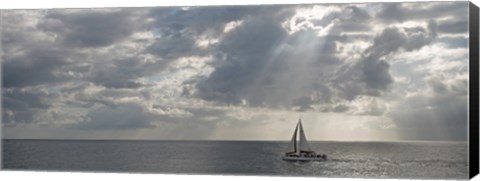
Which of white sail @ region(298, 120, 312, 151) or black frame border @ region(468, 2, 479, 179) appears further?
Answer: white sail @ region(298, 120, 312, 151)

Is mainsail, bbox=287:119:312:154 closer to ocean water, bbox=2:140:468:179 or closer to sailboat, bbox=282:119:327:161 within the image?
sailboat, bbox=282:119:327:161

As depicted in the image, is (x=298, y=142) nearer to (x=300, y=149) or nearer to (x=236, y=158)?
(x=300, y=149)

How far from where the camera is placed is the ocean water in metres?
20.4

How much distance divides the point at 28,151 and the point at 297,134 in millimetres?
5815

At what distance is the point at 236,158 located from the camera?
22.3 meters

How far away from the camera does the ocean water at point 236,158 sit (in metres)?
20.4

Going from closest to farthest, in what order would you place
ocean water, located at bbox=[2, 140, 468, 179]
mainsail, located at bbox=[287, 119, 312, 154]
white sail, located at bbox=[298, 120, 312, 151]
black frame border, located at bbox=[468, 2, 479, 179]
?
black frame border, located at bbox=[468, 2, 479, 179]
ocean water, located at bbox=[2, 140, 468, 179]
white sail, located at bbox=[298, 120, 312, 151]
mainsail, located at bbox=[287, 119, 312, 154]

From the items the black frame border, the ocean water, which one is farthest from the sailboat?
the black frame border

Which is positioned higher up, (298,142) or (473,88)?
(473,88)

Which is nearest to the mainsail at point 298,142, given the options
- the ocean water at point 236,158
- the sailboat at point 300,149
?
the sailboat at point 300,149

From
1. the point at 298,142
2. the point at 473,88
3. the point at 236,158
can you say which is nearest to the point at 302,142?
the point at 298,142

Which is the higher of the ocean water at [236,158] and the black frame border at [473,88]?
the black frame border at [473,88]

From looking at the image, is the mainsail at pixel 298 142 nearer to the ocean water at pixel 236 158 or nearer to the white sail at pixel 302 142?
the white sail at pixel 302 142

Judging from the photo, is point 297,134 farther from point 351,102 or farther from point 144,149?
point 144,149
